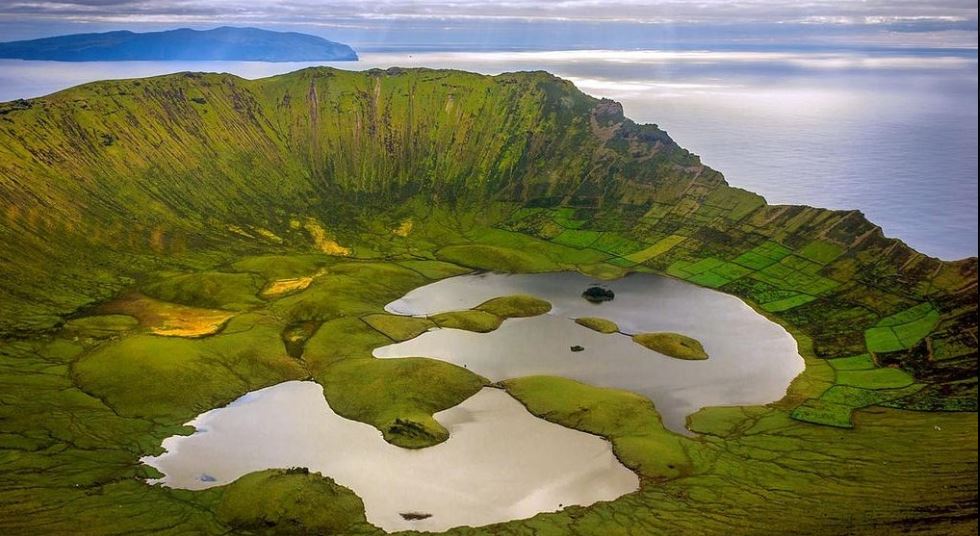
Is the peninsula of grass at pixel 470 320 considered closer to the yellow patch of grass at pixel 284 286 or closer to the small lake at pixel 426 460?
the small lake at pixel 426 460

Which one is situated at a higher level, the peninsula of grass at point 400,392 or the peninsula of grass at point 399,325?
the peninsula of grass at point 399,325

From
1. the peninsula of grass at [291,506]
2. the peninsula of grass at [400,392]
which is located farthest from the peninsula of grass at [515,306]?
the peninsula of grass at [291,506]

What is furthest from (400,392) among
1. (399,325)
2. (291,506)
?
(291,506)

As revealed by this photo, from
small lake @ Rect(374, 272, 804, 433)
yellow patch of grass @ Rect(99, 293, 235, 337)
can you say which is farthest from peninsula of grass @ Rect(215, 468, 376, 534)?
yellow patch of grass @ Rect(99, 293, 235, 337)

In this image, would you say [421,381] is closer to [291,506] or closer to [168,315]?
[291,506]

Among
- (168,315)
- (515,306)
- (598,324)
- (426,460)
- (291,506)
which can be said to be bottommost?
(291,506)

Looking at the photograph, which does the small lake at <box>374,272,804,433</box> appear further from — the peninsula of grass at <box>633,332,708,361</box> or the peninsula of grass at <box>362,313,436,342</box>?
the peninsula of grass at <box>362,313,436,342</box>
